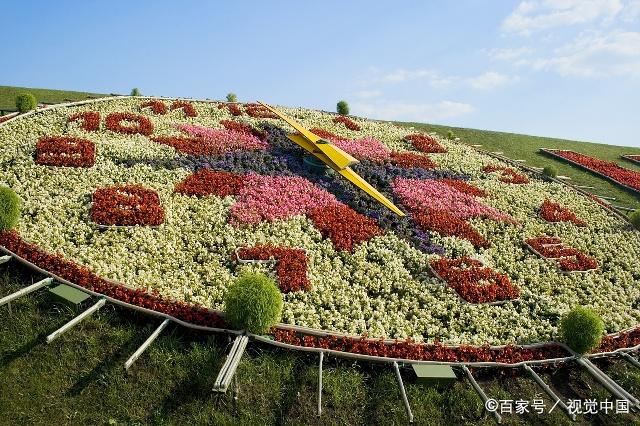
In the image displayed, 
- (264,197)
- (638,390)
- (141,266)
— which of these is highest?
(264,197)

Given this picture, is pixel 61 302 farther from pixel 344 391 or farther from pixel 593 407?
pixel 593 407

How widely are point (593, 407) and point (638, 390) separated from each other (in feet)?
4.80

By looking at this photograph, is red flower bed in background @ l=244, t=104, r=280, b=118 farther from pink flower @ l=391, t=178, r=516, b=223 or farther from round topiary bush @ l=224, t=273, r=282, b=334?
round topiary bush @ l=224, t=273, r=282, b=334

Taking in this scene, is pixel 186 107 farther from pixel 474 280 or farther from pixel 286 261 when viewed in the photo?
pixel 474 280

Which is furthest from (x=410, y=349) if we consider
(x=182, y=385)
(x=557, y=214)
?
(x=557, y=214)

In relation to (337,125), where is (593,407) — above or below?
below

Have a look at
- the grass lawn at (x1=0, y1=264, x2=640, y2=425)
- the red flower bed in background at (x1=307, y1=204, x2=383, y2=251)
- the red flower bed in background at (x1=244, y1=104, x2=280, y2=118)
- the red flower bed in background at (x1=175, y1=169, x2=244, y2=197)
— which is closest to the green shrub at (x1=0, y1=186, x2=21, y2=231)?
the grass lawn at (x1=0, y1=264, x2=640, y2=425)

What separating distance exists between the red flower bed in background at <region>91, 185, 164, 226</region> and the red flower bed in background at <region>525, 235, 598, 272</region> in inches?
424

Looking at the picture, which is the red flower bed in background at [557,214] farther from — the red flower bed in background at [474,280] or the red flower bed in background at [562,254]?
the red flower bed in background at [474,280]

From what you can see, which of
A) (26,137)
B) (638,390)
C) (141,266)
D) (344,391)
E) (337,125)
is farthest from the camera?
(337,125)

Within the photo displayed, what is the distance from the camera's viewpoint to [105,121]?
60.1ft

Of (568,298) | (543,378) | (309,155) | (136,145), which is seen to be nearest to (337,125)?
(309,155)

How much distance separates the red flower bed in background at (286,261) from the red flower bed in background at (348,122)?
41.8ft

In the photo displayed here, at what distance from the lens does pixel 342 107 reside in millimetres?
26250
